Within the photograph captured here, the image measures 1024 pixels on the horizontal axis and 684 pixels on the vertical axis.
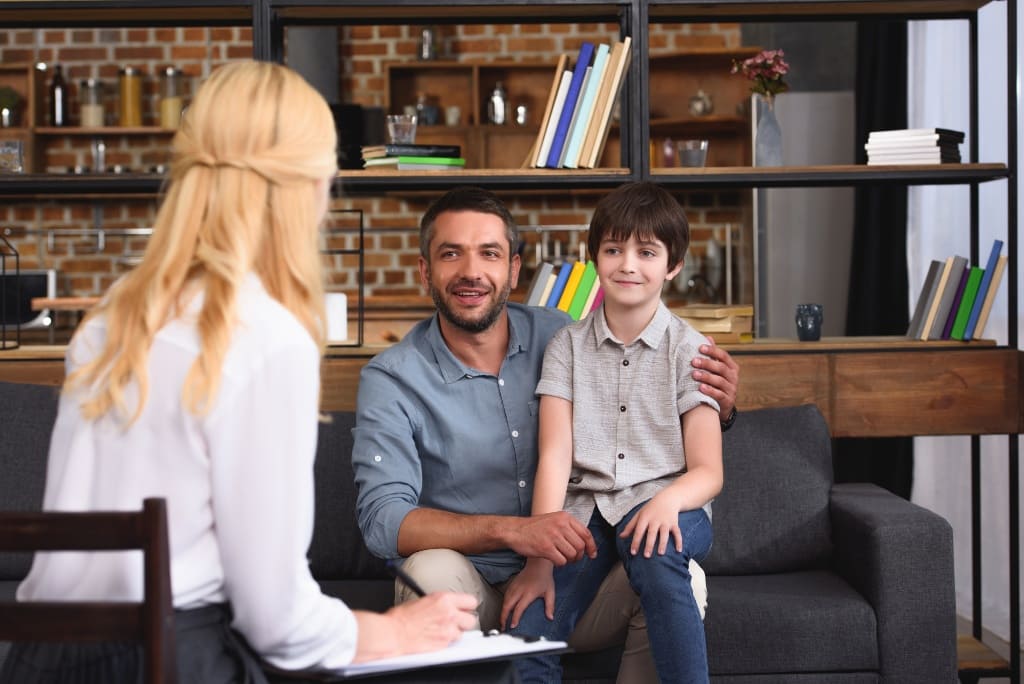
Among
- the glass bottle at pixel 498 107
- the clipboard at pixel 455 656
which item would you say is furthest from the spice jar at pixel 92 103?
the clipboard at pixel 455 656

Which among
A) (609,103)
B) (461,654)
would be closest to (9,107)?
(609,103)

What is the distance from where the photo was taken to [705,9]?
3066 mm

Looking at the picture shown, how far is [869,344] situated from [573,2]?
1.15 meters

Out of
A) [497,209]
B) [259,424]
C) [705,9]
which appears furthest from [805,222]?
[259,424]

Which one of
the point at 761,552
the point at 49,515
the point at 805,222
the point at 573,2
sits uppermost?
the point at 573,2

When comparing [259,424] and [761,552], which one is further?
[761,552]

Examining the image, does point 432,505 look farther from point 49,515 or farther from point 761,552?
point 49,515

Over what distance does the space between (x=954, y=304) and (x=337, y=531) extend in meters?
1.67

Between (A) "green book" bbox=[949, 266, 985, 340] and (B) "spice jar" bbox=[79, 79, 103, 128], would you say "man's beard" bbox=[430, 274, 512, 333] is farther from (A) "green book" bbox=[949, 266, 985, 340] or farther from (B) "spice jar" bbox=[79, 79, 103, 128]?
(B) "spice jar" bbox=[79, 79, 103, 128]

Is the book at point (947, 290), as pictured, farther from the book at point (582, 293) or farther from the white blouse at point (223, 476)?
the white blouse at point (223, 476)

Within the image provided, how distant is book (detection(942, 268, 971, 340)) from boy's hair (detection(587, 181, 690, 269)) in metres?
1.17

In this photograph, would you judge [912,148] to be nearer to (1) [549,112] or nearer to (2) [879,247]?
(1) [549,112]

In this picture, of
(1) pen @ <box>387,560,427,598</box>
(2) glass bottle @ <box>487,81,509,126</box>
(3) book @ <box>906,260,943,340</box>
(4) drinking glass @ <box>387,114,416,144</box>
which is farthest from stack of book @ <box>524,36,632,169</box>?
(2) glass bottle @ <box>487,81,509,126</box>

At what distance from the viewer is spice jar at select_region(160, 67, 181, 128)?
5.90m
